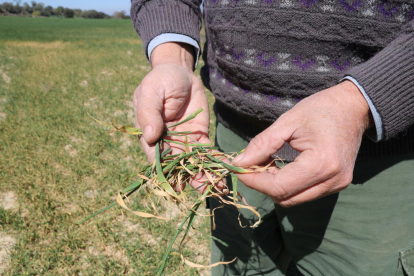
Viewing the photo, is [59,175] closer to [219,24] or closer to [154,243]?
[154,243]

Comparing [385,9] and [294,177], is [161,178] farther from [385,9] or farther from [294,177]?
[385,9]

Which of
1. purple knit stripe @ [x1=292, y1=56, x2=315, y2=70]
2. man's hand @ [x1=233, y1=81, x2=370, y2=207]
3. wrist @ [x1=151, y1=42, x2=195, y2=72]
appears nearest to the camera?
man's hand @ [x1=233, y1=81, x2=370, y2=207]

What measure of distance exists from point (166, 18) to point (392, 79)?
92cm

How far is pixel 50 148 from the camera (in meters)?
3.95

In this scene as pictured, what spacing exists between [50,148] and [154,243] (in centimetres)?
238

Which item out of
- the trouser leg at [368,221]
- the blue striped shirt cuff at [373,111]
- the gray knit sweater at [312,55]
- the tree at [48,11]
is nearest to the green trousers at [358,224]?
the trouser leg at [368,221]

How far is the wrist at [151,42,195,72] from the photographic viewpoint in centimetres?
128

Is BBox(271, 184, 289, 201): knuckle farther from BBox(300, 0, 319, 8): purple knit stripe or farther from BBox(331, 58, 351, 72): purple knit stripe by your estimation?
BBox(300, 0, 319, 8): purple knit stripe

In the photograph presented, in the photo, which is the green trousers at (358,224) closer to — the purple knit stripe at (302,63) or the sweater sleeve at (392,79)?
the sweater sleeve at (392,79)

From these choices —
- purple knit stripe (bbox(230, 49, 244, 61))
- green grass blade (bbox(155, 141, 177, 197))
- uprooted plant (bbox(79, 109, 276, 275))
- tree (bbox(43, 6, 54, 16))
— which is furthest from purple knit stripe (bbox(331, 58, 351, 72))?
tree (bbox(43, 6, 54, 16))

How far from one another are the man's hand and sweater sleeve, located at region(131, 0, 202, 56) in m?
0.73

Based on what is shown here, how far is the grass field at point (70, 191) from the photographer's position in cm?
224

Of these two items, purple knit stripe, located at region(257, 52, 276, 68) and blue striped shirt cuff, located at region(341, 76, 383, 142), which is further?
purple knit stripe, located at region(257, 52, 276, 68)

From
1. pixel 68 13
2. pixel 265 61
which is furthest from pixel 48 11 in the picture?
pixel 265 61
